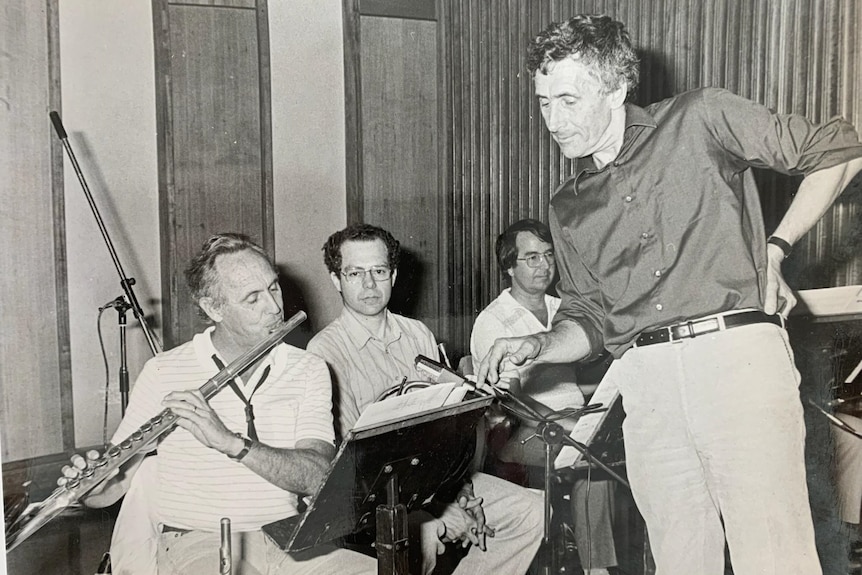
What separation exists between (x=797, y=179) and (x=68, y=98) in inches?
56.1

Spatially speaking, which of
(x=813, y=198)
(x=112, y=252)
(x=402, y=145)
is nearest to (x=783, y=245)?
(x=813, y=198)

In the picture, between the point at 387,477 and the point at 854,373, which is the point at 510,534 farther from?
the point at 854,373

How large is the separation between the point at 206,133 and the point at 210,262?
284 mm

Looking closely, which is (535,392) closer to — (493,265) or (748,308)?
(493,265)

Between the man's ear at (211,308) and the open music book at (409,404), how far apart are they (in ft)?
1.32

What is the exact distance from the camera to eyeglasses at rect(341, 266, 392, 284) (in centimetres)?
176

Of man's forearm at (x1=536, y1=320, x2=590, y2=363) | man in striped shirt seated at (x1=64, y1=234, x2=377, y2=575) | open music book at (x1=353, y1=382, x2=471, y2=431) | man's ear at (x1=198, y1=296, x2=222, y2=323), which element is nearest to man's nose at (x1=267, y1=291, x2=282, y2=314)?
man in striped shirt seated at (x1=64, y1=234, x2=377, y2=575)

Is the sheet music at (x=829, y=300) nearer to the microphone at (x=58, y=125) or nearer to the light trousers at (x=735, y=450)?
the light trousers at (x=735, y=450)

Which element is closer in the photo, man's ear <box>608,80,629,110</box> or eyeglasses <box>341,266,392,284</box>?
man's ear <box>608,80,629,110</box>

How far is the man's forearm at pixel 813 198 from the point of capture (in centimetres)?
126

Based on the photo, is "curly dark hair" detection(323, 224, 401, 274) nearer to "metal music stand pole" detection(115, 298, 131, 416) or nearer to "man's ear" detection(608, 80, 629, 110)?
"metal music stand pole" detection(115, 298, 131, 416)

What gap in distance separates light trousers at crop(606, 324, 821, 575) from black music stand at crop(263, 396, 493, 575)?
40 centimetres

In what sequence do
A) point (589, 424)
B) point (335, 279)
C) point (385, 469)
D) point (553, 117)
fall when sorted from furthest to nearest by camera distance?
1. point (335, 279)
2. point (589, 424)
3. point (553, 117)
4. point (385, 469)

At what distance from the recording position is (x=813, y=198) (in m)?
1.29
